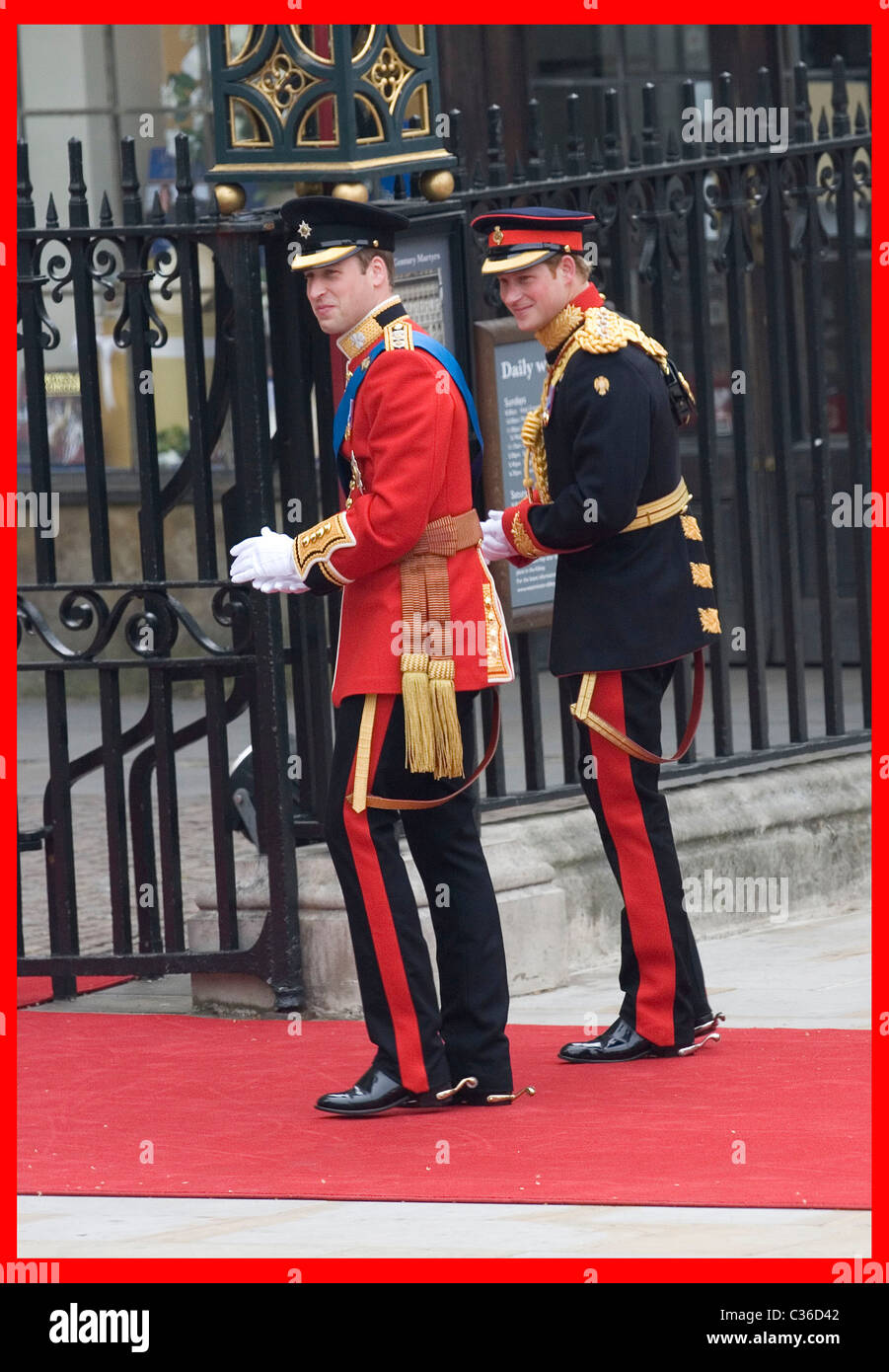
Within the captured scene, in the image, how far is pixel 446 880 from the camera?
6.14 metres

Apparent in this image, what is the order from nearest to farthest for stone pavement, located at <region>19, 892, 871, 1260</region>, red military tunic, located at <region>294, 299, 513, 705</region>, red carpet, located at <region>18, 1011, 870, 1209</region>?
stone pavement, located at <region>19, 892, 871, 1260</region>, red carpet, located at <region>18, 1011, 870, 1209</region>, red military tunic, located at <region>294, 299, 513, 705</region>

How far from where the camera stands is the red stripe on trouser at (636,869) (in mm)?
6445

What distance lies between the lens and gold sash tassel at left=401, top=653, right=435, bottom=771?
600cm

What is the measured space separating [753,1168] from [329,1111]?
43.2 inches

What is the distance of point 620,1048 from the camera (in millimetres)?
6488

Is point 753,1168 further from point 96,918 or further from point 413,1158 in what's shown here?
point 96,918

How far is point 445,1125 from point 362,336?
69.2 inches

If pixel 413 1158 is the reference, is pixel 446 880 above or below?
above

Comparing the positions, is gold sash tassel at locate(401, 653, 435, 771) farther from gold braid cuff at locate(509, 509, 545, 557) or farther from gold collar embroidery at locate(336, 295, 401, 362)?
gold collar embroidery at locate(336, 295, 401, 362)

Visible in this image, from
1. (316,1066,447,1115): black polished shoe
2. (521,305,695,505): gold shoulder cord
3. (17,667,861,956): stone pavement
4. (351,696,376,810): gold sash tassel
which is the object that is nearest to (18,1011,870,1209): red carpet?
(316,1066,447,1115): black polished shoe

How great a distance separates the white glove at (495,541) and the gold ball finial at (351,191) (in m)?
0.99

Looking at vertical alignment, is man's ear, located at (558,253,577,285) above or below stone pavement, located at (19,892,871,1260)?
above

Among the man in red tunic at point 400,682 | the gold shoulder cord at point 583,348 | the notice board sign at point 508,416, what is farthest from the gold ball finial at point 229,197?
the gold shoulder cord at point 583,348
